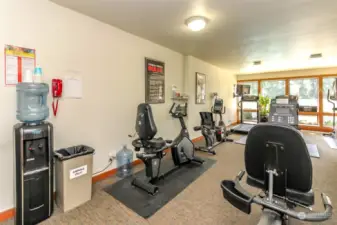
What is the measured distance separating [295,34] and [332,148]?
3179 mm

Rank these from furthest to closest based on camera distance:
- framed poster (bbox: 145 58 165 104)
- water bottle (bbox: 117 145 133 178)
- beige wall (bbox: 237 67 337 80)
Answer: beige wall (bbox: 237 67 337 80)
framed poster (bbox: 145 58 165 104)
water bottle (bbox: 117 145 133 178)

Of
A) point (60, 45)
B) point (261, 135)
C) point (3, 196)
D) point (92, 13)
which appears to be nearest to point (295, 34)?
point (261, 135)

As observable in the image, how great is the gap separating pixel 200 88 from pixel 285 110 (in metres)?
2.27

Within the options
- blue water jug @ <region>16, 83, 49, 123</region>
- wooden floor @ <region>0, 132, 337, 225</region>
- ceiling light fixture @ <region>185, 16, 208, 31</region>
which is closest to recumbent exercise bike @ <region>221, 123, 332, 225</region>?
wooden floor @ <region>0, 132, 337, 225</region>

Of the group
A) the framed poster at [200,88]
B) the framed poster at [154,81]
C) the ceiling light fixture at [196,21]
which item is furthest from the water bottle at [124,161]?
the framed poster at [200,88]

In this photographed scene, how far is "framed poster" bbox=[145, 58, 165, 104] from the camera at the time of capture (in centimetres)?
354

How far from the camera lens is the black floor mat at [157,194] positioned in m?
2.08

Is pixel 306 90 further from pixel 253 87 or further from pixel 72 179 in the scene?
pixel 72 179

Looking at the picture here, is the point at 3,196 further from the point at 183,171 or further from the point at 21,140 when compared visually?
the point at 183,171

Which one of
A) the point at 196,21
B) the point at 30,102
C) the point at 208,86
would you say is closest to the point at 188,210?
the point at 30,102

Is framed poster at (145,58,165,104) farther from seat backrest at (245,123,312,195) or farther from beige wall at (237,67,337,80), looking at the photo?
beige wall at (237,67,337,80)

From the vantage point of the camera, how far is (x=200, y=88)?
5.35m

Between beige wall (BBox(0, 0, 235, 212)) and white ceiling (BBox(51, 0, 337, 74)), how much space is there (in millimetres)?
235

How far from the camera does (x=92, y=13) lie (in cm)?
248
